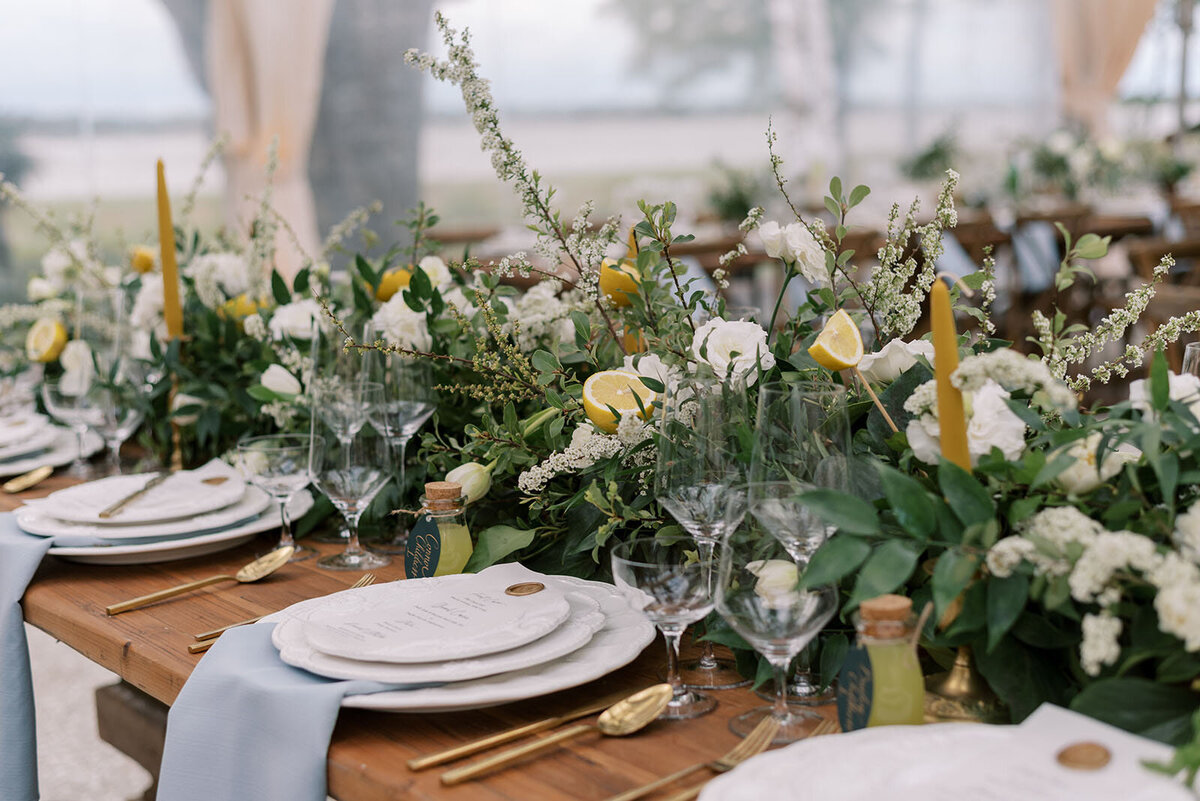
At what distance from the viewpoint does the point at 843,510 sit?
0.79 metres

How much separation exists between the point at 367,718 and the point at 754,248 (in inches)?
196

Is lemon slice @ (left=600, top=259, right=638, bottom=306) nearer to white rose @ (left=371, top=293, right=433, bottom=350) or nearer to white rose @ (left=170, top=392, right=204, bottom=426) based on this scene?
white rose @ (left=371, top=293, right=433, bottom=350)

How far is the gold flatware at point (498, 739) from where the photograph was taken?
2.68 feet

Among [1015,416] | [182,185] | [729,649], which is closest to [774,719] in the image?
[729,649]

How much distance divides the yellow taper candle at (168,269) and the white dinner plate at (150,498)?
12.0 inches

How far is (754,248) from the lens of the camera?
223 inches

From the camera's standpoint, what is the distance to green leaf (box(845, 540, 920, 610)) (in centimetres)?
76

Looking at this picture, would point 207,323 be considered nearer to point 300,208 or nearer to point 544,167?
point 300,208

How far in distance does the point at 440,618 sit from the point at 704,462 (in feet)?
0.92

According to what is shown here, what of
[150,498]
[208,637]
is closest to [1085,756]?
[208,637]

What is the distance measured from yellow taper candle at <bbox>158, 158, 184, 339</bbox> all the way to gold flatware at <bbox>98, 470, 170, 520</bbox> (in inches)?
12.4

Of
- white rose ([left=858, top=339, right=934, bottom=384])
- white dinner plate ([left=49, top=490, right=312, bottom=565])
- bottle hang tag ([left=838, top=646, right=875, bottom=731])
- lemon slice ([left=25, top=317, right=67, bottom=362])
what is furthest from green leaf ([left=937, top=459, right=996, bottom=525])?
lemon slice ([left=25, top=317, right=67, bottom=362])

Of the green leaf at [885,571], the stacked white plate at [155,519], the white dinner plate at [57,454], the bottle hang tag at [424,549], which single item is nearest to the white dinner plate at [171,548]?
the stacked white plate at [155,519]

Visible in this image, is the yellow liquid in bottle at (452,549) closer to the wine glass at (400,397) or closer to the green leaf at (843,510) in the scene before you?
the wine glass at (400,397)
